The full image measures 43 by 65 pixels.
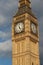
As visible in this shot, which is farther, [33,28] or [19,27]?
[33,28]

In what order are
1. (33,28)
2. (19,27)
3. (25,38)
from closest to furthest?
(25,38) < (19,27) < (33,28)

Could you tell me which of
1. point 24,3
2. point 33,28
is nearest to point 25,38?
A: point 33,28

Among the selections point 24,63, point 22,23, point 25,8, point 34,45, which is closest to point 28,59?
point 24,63

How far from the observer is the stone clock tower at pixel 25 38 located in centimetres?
3994

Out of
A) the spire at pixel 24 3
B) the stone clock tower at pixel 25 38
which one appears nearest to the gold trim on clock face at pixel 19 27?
the stone clock tower at pixel 25 38

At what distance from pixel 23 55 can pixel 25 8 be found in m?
8.20

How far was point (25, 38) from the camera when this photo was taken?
40.5 meters

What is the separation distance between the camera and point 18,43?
41.3m

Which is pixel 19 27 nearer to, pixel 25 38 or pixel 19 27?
pixel 19 27

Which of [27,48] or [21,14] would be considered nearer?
[27,48]

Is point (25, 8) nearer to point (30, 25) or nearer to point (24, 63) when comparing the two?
point (30, 25)

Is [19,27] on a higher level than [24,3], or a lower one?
lower

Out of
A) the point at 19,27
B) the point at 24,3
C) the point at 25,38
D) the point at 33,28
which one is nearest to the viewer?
the point at 25,38

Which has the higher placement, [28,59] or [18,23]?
[18,23]
